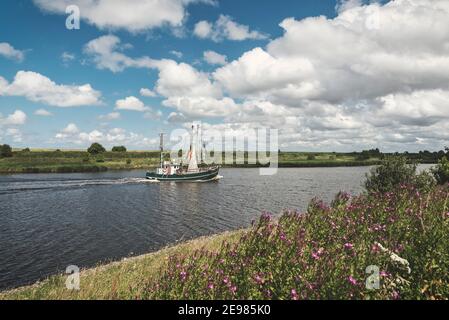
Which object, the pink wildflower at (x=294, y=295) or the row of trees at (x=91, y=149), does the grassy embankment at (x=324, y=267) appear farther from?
the row of trees at (x=91, y=149)

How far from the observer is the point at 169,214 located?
42625mm

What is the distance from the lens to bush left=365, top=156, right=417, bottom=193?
80.7 ft

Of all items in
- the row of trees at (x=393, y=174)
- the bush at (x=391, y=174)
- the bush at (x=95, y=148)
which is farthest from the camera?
the bush at (x=95, y=148)

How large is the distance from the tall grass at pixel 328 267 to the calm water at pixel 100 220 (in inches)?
652

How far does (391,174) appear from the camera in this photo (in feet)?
83.5

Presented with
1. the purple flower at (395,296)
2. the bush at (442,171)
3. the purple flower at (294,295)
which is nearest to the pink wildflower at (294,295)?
the purple flower at (294,295)

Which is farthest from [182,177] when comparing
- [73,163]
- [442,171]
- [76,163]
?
[442,171]

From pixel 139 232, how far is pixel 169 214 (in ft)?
32.8

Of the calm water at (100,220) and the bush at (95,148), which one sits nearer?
the calm water at (100,220)

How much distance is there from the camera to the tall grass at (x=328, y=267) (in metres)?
6.72

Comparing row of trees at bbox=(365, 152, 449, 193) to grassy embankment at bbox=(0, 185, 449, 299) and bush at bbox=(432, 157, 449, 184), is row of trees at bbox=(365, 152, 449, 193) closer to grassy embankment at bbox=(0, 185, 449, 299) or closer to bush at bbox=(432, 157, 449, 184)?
bush at bbox=(432, 157, 449, 184)

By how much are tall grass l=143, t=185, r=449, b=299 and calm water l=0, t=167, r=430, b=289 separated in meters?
16.6

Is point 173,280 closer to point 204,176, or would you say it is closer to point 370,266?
point 370,266
